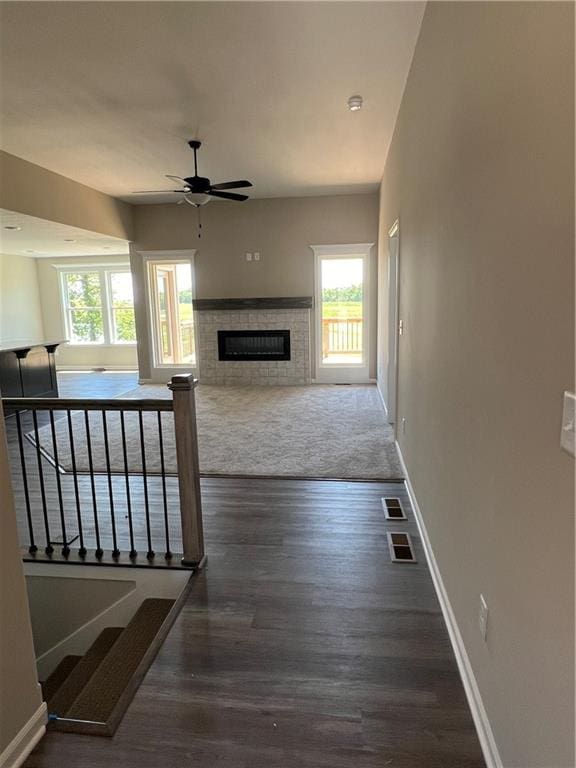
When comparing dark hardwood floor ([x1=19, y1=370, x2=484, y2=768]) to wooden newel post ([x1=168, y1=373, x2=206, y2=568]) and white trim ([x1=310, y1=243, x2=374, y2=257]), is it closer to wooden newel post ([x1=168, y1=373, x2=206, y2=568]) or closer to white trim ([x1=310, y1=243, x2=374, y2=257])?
wooden newel post ([x1=168, y1=373, x2=206, y2=568])

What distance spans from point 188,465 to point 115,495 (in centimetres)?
135

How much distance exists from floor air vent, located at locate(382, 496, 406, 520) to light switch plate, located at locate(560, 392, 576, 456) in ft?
7.11

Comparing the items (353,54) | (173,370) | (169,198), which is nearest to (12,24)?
(353,54)

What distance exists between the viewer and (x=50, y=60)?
2.95m

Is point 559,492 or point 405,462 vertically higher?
point 559,492

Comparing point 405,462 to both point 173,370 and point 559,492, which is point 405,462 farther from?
point 173,370

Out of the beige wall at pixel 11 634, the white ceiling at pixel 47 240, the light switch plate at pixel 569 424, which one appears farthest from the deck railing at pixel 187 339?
the light switch plate at pixel 569 424

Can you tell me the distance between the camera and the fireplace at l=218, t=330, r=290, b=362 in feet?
24.7

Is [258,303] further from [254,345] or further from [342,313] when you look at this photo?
[342,313]

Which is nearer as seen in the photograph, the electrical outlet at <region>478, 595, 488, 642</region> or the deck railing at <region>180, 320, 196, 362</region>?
the electrical outlet at <region>478, 595, 488, 642</region>

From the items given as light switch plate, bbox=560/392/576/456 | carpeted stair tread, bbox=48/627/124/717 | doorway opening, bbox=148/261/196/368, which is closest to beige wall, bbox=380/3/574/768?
light switch plate, bbox=560/392/576/456

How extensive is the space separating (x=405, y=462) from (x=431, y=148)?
2.24 m

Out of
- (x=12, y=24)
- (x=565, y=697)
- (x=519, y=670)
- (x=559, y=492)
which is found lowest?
(x=519, y=670)

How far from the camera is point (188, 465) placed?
2.41 metres
